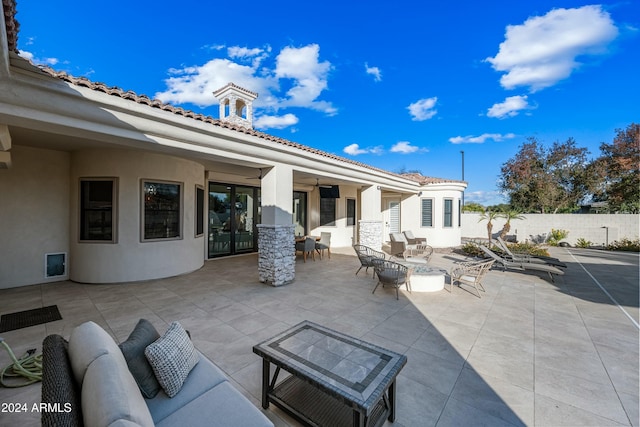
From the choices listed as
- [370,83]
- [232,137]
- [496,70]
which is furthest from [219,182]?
[496,70]

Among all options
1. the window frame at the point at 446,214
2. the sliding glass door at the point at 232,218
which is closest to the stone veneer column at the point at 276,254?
the sliding glass door at the point at 232,218

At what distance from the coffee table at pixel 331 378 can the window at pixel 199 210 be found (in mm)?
6929

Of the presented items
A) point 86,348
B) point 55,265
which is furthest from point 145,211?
point 86,348

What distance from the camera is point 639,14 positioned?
6.73m

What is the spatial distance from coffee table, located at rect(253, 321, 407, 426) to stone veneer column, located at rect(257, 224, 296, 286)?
402 centimetres

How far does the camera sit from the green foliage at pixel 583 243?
50.5 ft

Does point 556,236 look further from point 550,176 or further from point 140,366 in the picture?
point 140,366

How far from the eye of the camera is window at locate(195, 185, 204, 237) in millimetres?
8602

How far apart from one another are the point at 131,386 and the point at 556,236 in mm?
21539

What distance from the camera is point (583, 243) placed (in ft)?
50.6

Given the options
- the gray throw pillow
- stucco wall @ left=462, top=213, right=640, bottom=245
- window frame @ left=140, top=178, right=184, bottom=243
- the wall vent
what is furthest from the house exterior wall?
the wall vent

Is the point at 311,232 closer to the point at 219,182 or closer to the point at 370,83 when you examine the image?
the point at 219,182

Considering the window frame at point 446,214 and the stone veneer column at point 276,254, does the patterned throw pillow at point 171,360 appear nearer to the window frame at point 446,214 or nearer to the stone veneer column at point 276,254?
the stone veneer column at point 276,254

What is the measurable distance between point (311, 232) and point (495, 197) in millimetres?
19213
